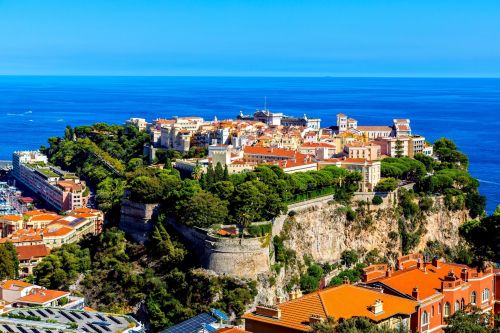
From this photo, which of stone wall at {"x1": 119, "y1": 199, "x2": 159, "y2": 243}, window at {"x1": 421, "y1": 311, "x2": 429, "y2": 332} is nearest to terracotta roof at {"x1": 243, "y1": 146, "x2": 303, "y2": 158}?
stone wall at {"x1": 119, "y1": 199, "x2": 159, "y2": 243}

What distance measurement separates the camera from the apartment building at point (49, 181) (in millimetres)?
45281

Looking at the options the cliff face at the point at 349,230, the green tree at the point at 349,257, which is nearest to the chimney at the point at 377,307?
the cliff face at the point at 349,230

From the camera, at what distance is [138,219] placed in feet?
106

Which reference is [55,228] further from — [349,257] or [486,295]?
[486,295]

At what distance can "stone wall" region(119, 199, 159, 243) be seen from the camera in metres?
31.8

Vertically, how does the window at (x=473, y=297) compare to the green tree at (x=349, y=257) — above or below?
above

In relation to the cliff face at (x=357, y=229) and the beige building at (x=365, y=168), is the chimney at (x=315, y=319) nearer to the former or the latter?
the cliff face at (x=357, y=229)

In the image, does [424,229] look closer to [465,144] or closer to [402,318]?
[402,318]

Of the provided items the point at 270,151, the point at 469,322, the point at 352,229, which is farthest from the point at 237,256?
the point at 270,151

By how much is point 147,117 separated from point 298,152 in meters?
52.8

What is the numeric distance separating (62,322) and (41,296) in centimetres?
360

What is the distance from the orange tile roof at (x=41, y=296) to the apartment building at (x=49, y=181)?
1770 centimetres

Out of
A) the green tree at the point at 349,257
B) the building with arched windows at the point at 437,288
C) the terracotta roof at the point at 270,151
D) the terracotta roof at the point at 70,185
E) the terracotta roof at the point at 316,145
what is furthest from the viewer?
the terracotta roof at the point at 70,185

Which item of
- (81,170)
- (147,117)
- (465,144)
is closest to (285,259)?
(81,170)
